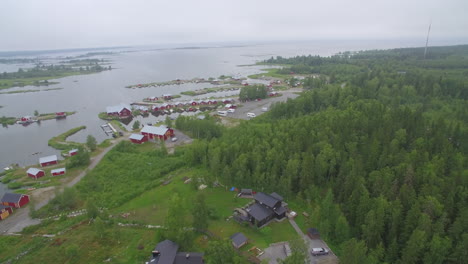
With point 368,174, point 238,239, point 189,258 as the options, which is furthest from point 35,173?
point 368,174

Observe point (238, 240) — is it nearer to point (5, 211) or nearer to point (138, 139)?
point (5, 211)

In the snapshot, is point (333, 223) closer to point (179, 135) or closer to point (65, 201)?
point (65, 201)

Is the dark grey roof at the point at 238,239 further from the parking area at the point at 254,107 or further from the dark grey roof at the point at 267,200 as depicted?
the parking area at the point at 254,107

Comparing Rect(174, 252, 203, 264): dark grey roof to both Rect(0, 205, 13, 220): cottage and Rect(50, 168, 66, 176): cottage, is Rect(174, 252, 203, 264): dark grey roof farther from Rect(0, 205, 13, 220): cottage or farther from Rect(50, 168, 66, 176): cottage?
Rect(50, 168, 66, 176): cottage

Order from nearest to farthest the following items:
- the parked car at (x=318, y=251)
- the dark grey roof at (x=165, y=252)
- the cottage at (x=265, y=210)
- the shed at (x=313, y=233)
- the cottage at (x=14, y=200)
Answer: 1. the dark grey roof at (x=165, y=252)
2. the parked car at (x=318, y=251)
3. the shed at (x=313, y=233)
4. the cottage at (x=265, y=210)
5. the cottage at (x=14, y=200)

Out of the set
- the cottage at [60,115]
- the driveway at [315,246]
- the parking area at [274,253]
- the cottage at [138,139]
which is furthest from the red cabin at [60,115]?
the parking area at [274,253]

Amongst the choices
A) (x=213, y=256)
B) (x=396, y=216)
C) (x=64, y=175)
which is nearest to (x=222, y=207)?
(x=213, y=256)

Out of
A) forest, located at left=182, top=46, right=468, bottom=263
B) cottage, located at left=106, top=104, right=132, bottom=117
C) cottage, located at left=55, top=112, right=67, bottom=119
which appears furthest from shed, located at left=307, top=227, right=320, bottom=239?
cottage, located at left=55, top=112, right=67, bottom=119
